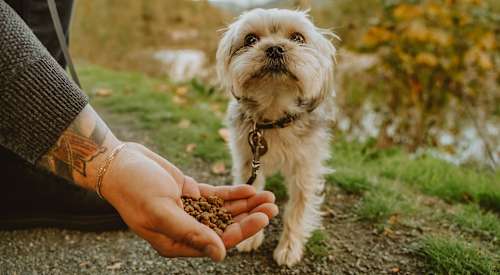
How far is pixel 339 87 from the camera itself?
6.54m

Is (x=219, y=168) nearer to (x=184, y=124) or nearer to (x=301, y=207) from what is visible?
(x=301, y=207)

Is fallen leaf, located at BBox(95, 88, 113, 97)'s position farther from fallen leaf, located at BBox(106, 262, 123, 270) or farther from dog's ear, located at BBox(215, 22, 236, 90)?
fallen leaf, located at BBox(106, 262, 123, 270)

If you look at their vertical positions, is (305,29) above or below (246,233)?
above

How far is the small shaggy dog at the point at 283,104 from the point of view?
2725 mm

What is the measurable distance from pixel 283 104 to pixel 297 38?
49 centimetres

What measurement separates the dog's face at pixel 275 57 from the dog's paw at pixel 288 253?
1.02 meters

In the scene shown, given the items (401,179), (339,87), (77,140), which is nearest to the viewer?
(77,140)

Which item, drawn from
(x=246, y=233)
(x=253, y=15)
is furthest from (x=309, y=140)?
(x=246, y=233)

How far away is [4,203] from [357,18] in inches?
266

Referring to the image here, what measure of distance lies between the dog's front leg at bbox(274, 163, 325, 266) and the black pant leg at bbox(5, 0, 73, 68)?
193 cm

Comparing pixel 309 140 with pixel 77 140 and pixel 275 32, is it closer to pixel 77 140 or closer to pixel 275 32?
pixel 275 32

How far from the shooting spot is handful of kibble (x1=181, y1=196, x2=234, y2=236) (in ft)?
6.84

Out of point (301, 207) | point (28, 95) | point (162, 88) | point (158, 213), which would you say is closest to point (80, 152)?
point (28, 95)

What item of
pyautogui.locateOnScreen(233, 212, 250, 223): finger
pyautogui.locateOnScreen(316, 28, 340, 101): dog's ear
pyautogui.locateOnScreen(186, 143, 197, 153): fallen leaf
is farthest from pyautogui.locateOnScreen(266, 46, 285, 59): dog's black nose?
pyautogui.locateOnScreen(186, 143, 197, 153): fallen leaf
